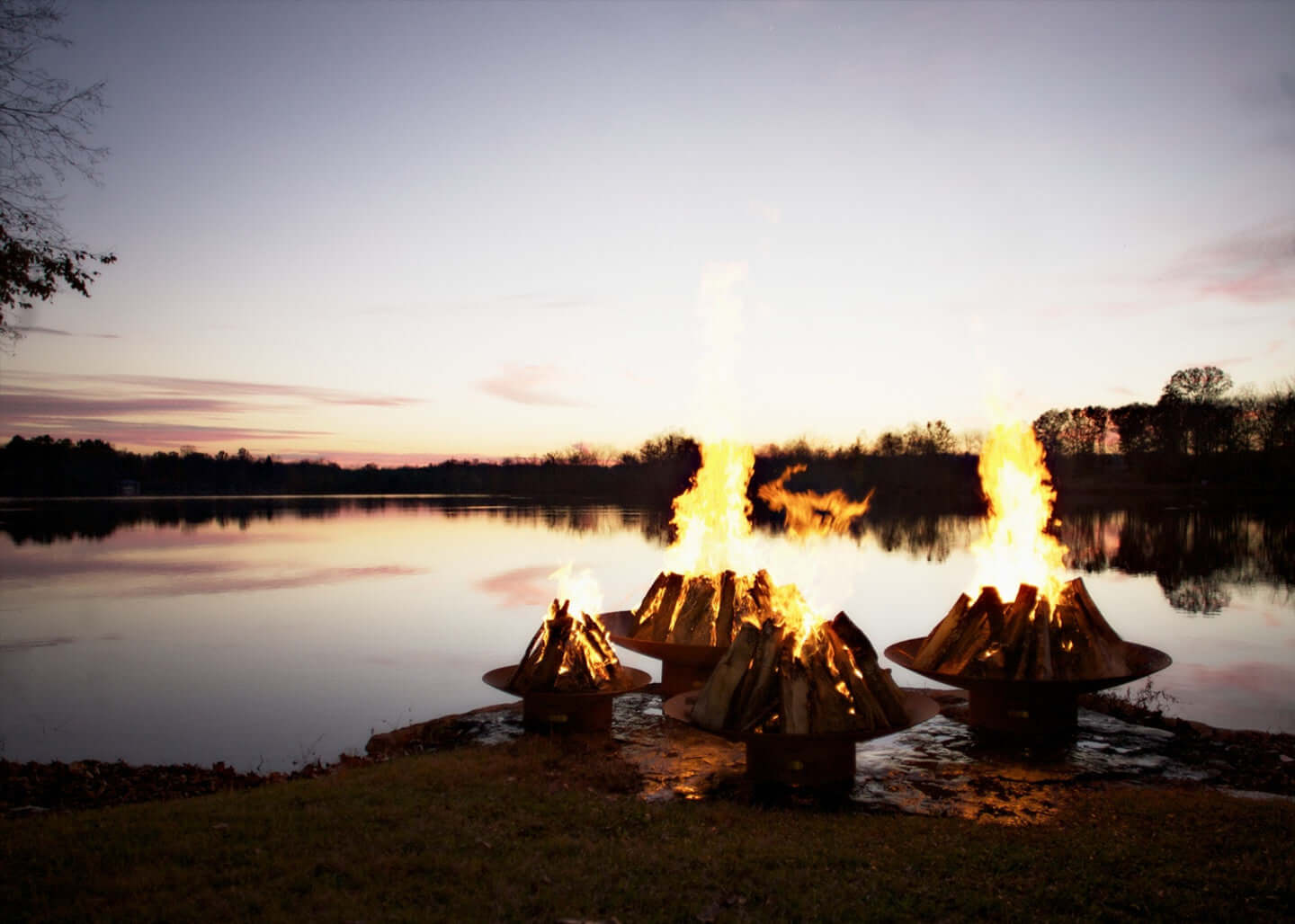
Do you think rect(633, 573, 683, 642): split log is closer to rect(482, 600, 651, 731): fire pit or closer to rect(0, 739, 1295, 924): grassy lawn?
rect(482, 600, 651, 731): fire pit

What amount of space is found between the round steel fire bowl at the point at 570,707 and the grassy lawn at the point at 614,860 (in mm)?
2180

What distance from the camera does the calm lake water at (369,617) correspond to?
13.4 m

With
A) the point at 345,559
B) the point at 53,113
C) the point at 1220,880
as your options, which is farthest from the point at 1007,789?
the point at 345,559

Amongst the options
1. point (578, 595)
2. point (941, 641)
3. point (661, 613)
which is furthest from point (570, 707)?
point (941, 641)

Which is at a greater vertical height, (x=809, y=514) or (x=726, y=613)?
(x=809, y=514)

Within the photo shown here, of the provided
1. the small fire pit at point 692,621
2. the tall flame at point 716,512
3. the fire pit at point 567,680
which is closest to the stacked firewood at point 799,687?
the fire pit at point 567,680

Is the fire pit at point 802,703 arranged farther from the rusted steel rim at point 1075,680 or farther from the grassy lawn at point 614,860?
the rusted steel rim at point 1075,680

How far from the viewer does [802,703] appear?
310 inches

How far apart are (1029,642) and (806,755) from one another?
3.48 m

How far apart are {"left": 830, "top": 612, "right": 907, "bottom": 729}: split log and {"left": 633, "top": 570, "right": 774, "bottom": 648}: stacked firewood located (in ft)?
9.98

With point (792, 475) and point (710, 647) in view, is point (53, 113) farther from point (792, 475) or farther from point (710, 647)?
point (792, 475)

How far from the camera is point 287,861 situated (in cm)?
592

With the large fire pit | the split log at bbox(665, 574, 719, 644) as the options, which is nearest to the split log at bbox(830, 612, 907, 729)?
the large fire pit

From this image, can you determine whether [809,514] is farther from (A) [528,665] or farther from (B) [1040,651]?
(A) [528,665]
